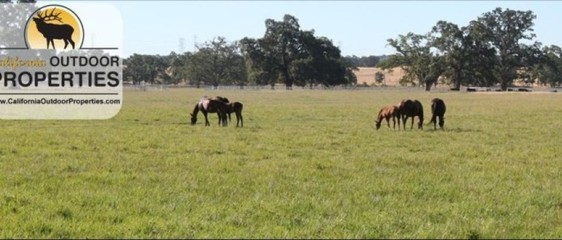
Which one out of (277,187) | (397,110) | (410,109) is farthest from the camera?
(410,109)

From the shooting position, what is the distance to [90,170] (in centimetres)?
1166

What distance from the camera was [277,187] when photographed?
9898 millimetres

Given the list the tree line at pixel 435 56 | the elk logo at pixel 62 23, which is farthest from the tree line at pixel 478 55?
the elk logo at pixel 62 23

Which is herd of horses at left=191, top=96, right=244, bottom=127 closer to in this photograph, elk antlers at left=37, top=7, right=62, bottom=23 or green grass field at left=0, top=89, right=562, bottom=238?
green grass field at left=0, top=89, right=562, bottom=238

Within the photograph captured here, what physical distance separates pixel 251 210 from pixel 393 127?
15.6 meters

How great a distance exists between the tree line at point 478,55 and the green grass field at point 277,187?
A: 90403 mm

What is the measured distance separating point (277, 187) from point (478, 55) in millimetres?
102323

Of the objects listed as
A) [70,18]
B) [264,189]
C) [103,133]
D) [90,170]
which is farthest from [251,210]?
[70,18]

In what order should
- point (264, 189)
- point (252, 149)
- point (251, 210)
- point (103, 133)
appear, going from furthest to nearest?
point (103, 133), point (252, 149), point (264, 189), point (251, 210)

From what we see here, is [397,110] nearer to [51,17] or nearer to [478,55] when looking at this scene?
[51,17]

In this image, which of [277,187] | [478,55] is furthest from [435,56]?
[277,187]

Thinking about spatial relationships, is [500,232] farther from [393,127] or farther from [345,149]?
[393,127]

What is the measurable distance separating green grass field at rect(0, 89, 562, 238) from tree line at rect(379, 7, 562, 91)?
90403 mm

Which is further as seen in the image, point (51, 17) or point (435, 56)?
point (435, 56)
